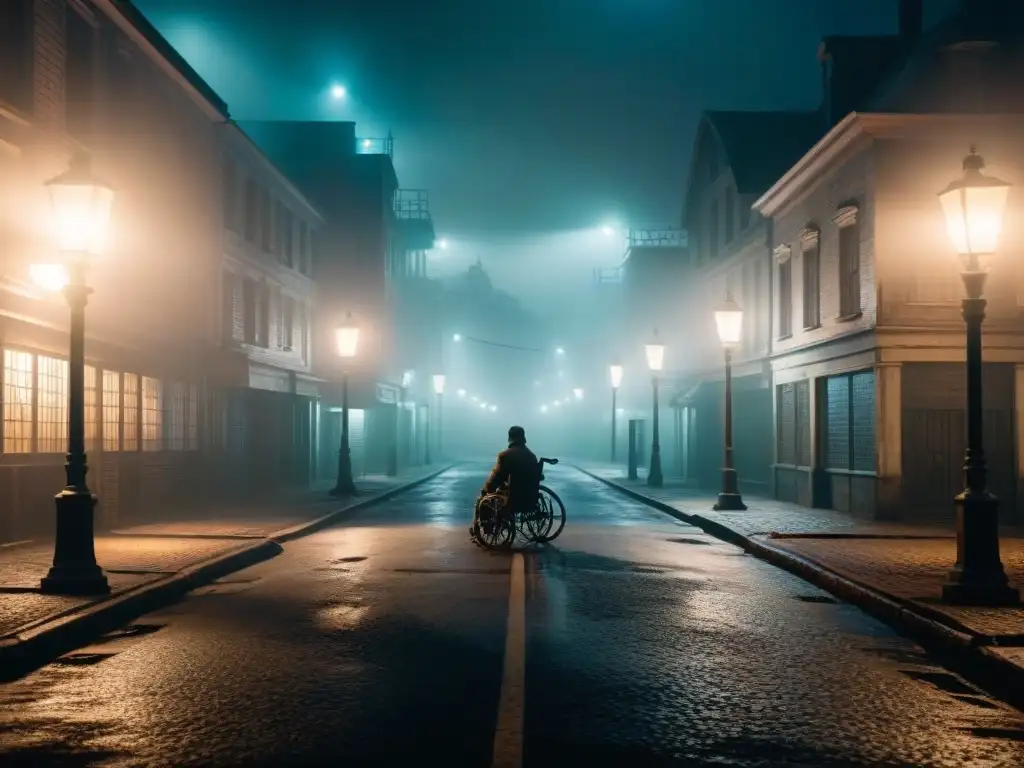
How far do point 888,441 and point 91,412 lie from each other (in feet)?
47.0

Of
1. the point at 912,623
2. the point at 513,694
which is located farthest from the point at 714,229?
the point at 513,694

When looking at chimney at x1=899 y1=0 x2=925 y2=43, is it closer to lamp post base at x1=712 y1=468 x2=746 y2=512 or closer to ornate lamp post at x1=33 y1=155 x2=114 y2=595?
lamp post base at x1=712 y1=468 x2=746 y2=512

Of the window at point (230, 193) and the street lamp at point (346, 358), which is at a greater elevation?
the window at point (230, 193)

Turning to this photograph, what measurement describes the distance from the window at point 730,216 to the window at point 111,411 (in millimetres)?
19604

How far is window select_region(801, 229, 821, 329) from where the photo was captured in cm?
2455

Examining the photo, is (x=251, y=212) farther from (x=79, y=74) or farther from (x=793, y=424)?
(x=793, y=424)

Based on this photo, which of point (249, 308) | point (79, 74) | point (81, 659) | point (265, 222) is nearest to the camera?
point (81, 659)

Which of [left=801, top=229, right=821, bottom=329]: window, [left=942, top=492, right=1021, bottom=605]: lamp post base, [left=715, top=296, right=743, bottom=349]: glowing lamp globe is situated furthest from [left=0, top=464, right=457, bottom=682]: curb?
[left=801, top=229, right=821, bottom=329]: window

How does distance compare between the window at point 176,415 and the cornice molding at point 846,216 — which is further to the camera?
the window at point 176,415

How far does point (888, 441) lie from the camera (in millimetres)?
20719

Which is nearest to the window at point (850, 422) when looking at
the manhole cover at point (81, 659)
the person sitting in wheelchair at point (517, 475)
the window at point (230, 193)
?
the person sitting in wheelchair at point (517, 475)

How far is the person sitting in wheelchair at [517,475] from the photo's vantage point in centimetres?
1513

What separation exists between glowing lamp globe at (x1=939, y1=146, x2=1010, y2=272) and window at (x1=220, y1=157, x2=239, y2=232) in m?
20.4

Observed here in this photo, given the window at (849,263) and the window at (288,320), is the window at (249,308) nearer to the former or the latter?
the window at (288,320)
